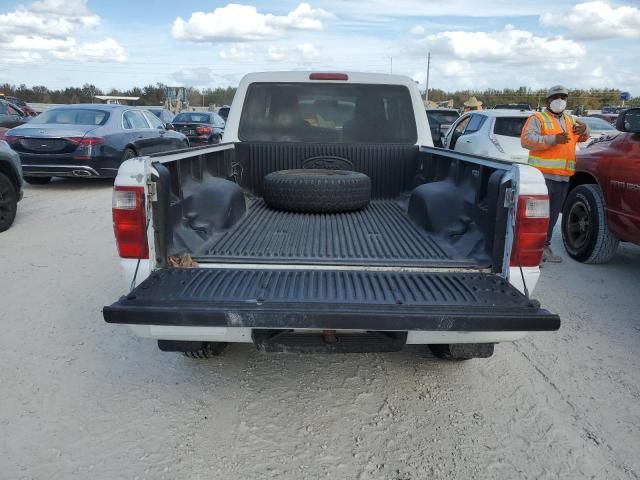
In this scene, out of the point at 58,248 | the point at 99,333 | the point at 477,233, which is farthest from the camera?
the point at 58,248

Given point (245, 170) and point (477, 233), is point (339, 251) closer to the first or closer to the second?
point (477, 233)

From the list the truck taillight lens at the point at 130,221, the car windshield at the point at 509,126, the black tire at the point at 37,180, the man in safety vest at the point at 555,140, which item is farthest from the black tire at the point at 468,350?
the black tire at the point at 37,180

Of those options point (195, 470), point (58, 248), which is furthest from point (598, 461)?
point (58, 248)

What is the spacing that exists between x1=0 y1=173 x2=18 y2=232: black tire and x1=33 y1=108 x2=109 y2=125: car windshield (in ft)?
→ 11.4

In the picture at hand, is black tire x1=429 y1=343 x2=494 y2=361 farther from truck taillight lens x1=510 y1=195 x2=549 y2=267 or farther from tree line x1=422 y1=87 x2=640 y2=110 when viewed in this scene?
tree line x1=422 y1=87 x2=640 y2=110

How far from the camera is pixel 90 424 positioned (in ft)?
8.91

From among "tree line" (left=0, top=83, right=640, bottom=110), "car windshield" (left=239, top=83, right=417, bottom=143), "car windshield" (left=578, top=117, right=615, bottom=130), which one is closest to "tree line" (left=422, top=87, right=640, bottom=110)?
"tree line" (left=0, top=83, right=640, bottom=110)

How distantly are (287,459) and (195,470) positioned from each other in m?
0.43

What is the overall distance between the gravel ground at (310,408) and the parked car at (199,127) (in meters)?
13.5

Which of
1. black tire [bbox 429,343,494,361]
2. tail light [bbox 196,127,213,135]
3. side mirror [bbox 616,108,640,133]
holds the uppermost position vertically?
side mirror [bbox 616,108,640,133]

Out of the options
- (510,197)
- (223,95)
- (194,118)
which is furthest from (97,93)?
(510,197)

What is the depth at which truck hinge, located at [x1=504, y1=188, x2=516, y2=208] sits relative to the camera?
2512 millimetres

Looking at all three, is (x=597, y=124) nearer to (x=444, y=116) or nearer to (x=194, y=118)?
(x=444, y=116)

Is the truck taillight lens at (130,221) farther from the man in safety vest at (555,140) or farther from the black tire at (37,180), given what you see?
the black tire at (37,180)
